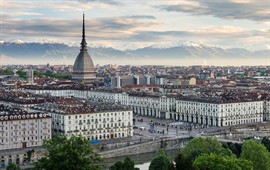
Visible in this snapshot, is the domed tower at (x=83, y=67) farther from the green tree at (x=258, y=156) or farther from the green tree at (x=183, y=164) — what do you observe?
the green tree at (x=183, y=164)

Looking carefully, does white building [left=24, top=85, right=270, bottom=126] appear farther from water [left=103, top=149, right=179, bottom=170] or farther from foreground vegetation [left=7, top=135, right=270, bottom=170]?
foreground vegetation [left=7, top=135, right=270, bottom=170]

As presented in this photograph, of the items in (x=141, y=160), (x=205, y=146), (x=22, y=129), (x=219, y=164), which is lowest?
(x=141, y=160)

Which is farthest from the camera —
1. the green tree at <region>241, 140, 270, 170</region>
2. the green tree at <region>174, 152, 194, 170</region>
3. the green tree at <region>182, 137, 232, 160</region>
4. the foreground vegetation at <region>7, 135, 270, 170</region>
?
the green tree at <region>182, 137, 232, 160</region>

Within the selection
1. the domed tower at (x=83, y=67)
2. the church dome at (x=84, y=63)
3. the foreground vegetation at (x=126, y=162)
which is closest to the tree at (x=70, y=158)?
the foreground vegetation at (x=126, y=162)

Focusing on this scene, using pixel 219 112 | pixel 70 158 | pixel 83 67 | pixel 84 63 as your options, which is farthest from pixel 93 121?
pixel 83 67

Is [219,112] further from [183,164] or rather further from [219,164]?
[183,164]

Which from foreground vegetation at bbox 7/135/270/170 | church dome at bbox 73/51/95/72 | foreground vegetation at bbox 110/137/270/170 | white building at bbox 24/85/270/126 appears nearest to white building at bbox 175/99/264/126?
white building at bbox 24/85/270/126

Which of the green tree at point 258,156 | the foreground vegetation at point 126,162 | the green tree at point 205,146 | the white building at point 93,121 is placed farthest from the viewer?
the white building at point 93,121

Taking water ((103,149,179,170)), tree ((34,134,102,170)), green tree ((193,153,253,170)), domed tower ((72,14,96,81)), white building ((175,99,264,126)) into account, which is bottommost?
water ((103,149,179,170))

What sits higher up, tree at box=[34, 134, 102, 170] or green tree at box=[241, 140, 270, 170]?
tree at box=[34, 134, 102, 170]
